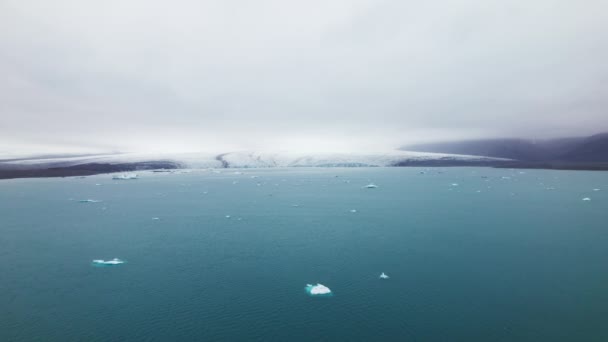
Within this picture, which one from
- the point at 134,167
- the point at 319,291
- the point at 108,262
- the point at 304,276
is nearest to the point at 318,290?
the point at 319,291

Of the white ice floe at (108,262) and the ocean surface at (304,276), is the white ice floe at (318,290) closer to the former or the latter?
the ocean surface at (304,276)

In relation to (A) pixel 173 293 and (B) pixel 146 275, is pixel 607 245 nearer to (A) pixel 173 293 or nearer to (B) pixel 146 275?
(A) pixel 173 293

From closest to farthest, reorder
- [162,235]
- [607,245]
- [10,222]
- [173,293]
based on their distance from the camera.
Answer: [173,293]
[607,245]
[162,235]
[10,222]

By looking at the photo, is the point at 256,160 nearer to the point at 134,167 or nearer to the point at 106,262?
the point at 134,167

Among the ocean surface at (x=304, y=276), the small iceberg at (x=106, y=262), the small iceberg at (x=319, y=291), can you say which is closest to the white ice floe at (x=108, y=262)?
the small iceberg at (x=106, y=262)

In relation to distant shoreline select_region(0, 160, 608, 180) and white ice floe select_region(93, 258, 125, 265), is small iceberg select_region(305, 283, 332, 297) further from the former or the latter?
distant shoreline select_region(0, 160, 608, 180)

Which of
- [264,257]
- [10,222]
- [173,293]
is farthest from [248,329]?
[10,222]
